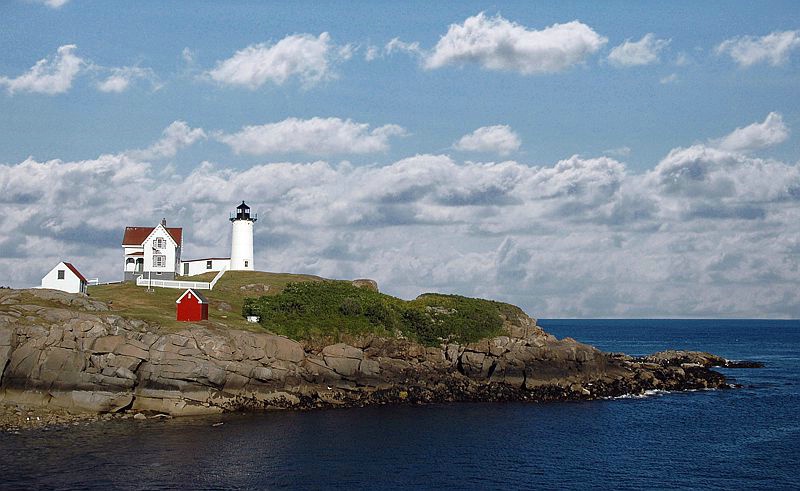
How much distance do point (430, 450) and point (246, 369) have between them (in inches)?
789

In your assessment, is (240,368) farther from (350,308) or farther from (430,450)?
(430,450)

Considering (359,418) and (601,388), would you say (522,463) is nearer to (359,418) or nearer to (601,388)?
(359,418)

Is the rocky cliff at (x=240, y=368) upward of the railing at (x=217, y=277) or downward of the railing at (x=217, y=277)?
downward

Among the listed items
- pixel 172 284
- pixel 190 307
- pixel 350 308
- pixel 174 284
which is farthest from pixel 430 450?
pixel 172 284

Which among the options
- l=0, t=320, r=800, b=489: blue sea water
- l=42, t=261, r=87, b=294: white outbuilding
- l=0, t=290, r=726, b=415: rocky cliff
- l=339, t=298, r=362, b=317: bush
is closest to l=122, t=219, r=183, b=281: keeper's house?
l=42, t=261, r=87, b=294: white outbuilding

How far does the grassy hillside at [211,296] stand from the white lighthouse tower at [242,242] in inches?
100

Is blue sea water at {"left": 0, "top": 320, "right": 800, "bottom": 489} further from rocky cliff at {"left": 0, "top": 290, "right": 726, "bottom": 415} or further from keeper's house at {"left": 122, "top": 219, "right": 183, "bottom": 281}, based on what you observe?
keeper's house at {"left": 122, "top": 219, "right": 183, "bottom": 281}

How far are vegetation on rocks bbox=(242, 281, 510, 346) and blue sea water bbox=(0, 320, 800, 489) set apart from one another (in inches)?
515

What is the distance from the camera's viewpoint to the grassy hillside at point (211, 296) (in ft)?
243

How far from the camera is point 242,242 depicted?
110 m

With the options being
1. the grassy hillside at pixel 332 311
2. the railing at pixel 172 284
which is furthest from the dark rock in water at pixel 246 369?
the railing at pixel 172 284

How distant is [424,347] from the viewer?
79688 mm

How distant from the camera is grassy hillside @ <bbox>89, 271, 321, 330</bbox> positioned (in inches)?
2921

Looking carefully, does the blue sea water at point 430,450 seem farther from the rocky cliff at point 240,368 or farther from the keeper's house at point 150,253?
the keeper's house at point 150,253
